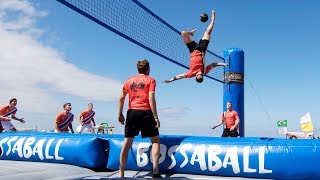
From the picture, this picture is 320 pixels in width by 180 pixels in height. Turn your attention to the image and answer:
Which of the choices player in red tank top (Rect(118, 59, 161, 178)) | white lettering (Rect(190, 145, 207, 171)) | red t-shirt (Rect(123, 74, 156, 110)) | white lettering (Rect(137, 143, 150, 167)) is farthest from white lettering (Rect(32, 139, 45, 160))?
white lettering (Rect(190, 145, 207, 171))

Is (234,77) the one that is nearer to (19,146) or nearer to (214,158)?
(214,158)

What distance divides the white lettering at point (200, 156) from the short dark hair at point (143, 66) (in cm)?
122

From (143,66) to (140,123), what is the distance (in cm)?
69

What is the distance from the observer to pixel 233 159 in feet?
15.2

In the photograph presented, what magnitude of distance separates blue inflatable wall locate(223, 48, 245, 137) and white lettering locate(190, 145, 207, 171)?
429 centimetres

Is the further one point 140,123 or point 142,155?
point 142,155

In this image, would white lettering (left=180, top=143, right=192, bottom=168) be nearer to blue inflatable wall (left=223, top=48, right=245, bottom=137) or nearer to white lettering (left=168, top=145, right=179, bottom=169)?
white lettering (left=168, top=145, right=179, bottom=169)

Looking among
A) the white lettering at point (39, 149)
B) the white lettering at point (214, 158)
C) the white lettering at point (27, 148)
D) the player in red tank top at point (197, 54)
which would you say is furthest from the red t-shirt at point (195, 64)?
the white lettering at point (27, 148)

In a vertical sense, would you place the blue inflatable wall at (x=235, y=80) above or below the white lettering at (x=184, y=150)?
above

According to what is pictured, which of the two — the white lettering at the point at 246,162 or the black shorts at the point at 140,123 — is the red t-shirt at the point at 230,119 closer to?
the white lettering at the point at 246,162

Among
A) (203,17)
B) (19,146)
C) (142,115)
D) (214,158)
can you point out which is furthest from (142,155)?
(203,17)

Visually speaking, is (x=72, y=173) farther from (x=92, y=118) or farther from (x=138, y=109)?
(x=92, y=118)

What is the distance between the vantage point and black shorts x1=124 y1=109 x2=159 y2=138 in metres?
4.39

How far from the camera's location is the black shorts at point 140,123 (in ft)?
14.4
